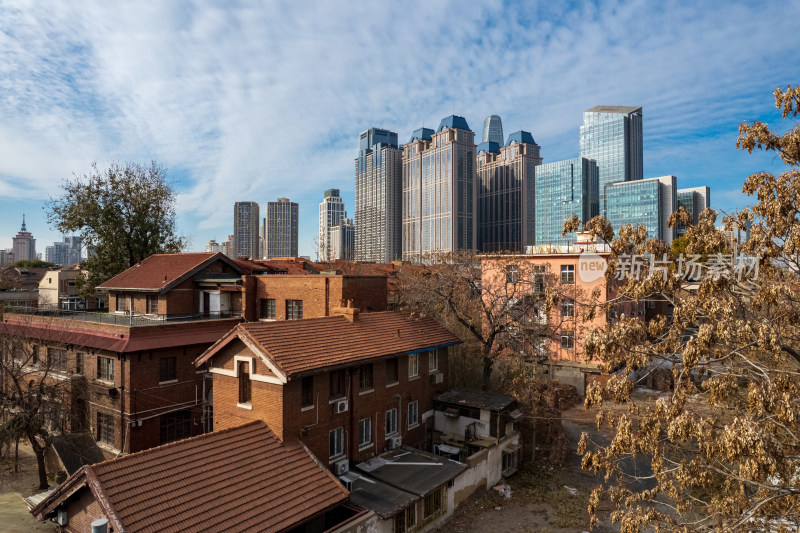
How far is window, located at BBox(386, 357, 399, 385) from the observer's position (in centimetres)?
2180

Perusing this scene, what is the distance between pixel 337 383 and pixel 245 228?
98.7 m

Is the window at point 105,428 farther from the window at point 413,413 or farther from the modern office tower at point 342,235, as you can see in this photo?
the modern office tower at point 342,235

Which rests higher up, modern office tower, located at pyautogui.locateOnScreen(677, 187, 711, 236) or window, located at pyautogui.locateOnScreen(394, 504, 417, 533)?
modern office tower, located at pyautogui.locateOnScreen(677, 187, 711, 236)

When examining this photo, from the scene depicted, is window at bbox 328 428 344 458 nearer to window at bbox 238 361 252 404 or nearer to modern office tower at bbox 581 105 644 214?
window at bbox 238 361 252 404

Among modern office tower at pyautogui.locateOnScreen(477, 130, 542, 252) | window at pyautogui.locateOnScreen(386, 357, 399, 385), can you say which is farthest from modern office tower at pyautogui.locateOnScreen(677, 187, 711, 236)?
window at pyautogui.locateOnScreen(386, 357, 399, 385)

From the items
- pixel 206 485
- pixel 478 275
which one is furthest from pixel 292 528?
pixel 478 275

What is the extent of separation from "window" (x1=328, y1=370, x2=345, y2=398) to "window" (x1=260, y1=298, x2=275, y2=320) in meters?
13.1

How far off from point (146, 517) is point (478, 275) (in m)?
22.9

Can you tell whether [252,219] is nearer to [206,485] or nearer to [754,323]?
[206,485]

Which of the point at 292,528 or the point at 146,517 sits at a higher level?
the point at 146,517

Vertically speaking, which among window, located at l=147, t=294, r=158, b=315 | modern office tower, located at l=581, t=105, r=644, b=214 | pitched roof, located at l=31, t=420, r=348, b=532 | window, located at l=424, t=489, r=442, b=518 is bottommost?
window, located at l=424, t=489, r=442, b=518

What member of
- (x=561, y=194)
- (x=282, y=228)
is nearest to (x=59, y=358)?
(x=282, y=228)

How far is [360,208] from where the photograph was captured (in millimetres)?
139500

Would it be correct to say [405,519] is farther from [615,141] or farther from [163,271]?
[615,141]
